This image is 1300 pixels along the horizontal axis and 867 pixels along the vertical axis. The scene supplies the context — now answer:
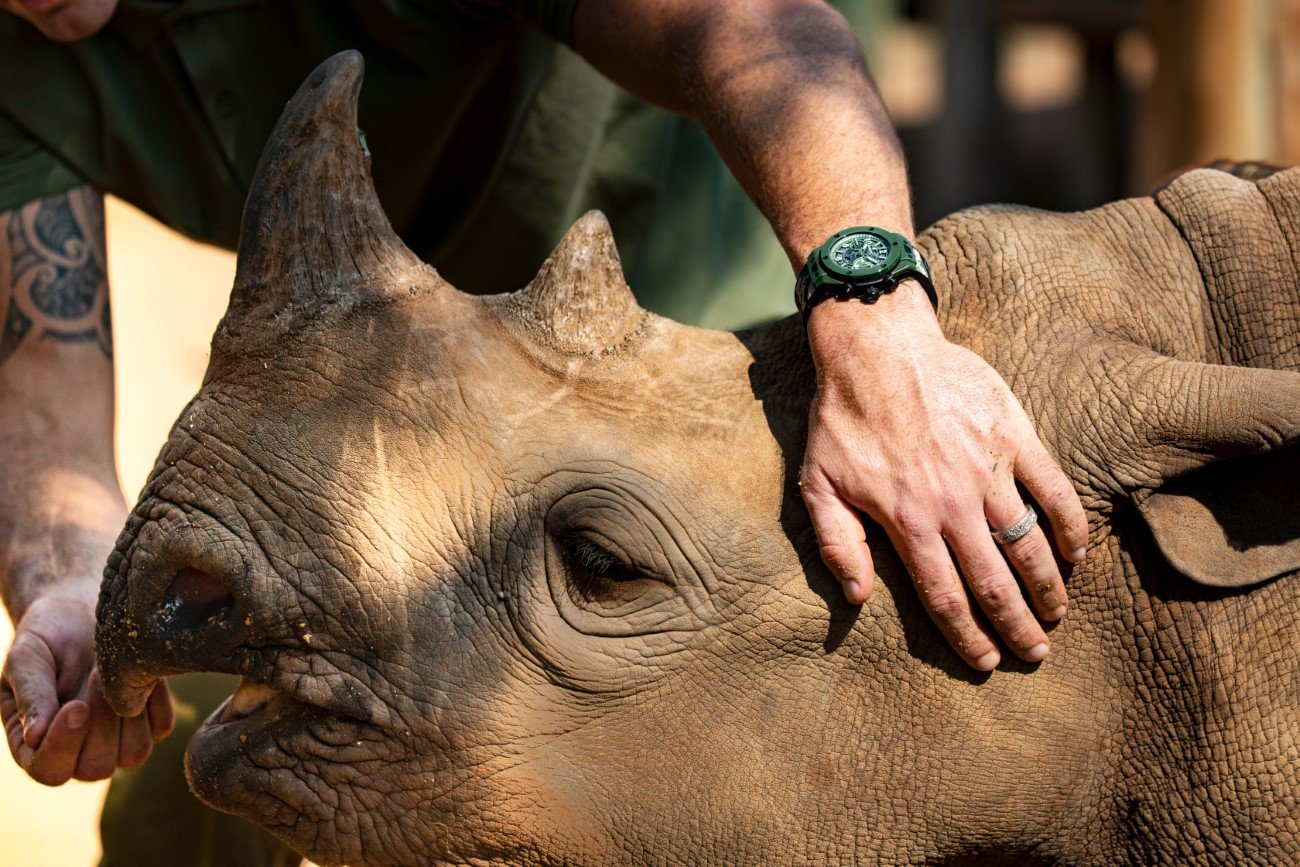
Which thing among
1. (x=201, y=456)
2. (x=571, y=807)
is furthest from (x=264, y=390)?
(x=571, y=807)

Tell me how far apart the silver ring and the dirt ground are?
124 inches

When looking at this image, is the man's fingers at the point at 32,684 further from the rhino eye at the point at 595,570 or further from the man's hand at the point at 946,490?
the man's hand at the point at 946,490

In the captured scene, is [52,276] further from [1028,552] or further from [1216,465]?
[1216,465]

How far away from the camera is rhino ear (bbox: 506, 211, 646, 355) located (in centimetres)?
260

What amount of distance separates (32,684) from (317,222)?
1.12m

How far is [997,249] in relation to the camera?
2.74 meters

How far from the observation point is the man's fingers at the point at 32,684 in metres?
3.03

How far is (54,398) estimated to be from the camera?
390cm

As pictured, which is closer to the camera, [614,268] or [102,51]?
[614,268]

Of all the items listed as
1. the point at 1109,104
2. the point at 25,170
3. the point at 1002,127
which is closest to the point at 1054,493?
the point at 25,170

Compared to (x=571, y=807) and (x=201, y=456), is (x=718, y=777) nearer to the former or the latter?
(x=571, y=807)

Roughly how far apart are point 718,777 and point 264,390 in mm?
902

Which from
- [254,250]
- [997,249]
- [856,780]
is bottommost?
[856,780]

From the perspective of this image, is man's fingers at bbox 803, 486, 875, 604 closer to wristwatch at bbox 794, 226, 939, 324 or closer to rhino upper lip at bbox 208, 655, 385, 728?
wristwatch at bbox 794, 226, 939, 324
